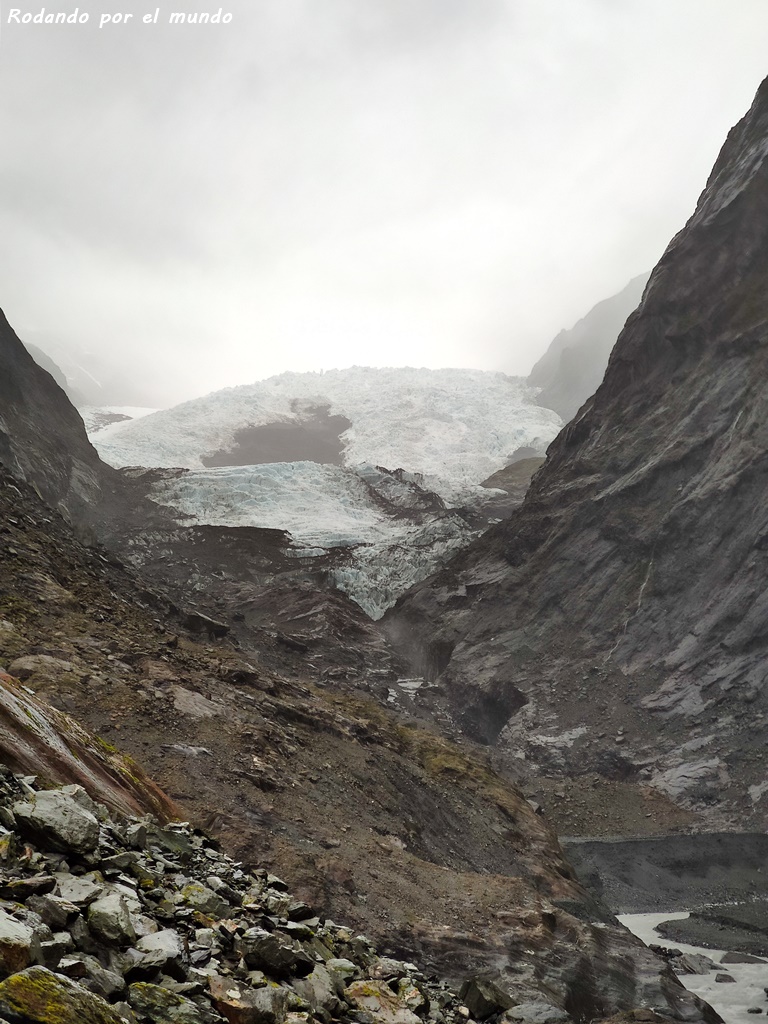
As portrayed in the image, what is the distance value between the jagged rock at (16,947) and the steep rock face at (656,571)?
38.6 m

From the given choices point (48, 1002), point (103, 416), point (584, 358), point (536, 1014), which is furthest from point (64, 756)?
point (584, 358)

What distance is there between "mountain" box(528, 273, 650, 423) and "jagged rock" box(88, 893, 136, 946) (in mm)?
157183

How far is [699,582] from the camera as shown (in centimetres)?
4894

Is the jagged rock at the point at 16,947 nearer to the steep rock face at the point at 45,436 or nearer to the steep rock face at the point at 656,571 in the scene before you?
the steep rock face at the point at 656,571

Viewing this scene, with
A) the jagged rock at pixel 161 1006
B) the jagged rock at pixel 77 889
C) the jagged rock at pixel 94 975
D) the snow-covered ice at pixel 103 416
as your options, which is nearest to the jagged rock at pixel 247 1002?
the jagged rock at pixel 161 1006

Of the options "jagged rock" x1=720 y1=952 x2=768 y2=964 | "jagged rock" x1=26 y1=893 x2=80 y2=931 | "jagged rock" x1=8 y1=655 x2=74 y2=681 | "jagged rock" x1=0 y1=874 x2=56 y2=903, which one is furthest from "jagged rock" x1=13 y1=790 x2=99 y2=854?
"jagged rock" x1=720 y1=952 x2=768 y2=964

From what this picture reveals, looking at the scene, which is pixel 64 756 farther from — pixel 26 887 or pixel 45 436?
pixel 45 436

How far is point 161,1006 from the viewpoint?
4680 mm

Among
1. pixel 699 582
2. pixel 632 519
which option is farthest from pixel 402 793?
pixel 632 519

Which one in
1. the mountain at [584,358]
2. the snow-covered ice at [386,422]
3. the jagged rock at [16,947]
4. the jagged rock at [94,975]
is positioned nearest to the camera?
the jagged rock at [16,947]

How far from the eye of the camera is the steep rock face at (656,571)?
42531 mm

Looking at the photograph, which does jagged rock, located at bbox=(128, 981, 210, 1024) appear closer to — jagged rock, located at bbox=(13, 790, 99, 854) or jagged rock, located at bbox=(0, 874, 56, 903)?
jagged rock, located at bbox=(0, 874, 56, 903)

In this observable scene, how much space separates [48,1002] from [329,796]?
51.4ft

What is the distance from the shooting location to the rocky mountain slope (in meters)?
13.2
